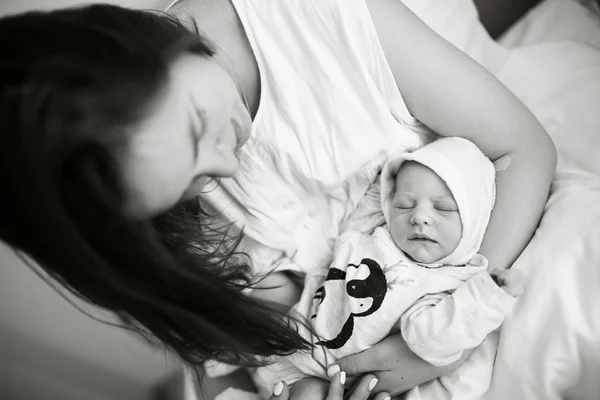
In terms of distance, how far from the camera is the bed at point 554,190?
0.77 metres

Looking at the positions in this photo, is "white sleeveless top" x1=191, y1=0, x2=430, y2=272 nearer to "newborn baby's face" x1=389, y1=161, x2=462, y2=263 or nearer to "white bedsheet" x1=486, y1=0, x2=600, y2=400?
"newborn baby's face" x1=389, y1=161, x2=462, y2=263

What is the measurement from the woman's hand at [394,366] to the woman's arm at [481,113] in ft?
0.65

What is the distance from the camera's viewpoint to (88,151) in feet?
1.72

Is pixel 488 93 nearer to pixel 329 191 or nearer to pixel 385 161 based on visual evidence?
pixel 385 161

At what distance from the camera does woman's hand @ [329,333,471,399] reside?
0.82 metres

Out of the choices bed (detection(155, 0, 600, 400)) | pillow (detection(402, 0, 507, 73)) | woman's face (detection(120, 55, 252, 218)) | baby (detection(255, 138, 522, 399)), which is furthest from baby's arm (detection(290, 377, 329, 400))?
pillow (detection(402, 0, 507, 73))

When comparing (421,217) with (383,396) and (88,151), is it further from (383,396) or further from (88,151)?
(88,151)

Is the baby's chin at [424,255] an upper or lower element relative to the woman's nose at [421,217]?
lower

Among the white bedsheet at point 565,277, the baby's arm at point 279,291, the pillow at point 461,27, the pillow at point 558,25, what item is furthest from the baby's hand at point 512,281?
the pillow at point 558,25

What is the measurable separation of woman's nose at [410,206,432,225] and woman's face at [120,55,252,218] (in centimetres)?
33

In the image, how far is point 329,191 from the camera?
3.09 ft

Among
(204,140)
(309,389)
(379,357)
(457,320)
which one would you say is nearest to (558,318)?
(457,320)

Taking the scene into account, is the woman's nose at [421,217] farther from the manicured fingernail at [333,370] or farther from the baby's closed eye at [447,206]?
the manicured fingernail at [333,370]

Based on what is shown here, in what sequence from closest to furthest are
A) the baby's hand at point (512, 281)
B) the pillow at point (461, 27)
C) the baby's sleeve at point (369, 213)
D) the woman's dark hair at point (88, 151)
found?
the woman's dark hair at point (88, 151) → the baby's hand at point (512, 281) → the baby's sleeve at point (369, 213) → the pillow at point (461, 27)
